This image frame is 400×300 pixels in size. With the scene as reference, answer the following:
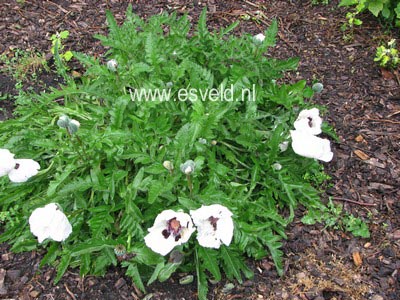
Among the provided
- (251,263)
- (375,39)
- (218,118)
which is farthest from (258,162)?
(375,39)

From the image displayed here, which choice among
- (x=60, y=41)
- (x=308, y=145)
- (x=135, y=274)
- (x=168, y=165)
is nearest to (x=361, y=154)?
(x=308, y=145)

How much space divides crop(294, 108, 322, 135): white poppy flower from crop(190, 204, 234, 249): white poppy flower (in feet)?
2.89

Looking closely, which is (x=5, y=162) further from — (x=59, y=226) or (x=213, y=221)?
(x=213, y=221)

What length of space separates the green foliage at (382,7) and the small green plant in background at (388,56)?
11.8 inches

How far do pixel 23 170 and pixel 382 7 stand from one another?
10.5ft

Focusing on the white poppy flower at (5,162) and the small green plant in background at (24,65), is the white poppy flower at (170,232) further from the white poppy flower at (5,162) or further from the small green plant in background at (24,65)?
the small green plant in background at (24,65)

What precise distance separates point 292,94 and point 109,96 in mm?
1276

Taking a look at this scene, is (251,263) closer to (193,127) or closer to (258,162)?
(258,162)

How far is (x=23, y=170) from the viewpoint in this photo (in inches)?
103

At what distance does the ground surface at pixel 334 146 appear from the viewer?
258 centimetres

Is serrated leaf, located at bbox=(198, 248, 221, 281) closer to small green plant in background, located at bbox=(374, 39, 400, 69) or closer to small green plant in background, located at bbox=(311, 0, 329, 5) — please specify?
small green plant in background, located at bbox=(374, 39, 400, 69)

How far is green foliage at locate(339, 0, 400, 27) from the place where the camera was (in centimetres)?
389

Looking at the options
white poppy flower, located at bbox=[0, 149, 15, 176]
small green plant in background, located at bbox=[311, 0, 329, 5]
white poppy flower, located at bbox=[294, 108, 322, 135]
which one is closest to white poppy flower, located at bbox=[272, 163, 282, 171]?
white poppy flower, located at bbox=[294, 108, 322, 135]

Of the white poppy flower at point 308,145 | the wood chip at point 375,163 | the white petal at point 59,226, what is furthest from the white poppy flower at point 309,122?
the white petal at point 59,226
